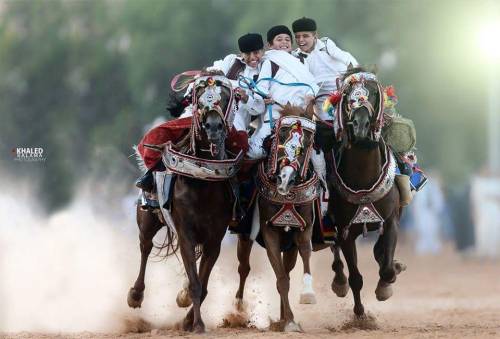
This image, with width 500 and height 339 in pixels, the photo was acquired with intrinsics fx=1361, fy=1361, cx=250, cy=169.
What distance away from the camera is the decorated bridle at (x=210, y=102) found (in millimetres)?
11820

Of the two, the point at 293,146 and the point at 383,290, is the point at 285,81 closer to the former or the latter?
the point at 293,146

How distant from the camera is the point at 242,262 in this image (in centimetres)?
1438

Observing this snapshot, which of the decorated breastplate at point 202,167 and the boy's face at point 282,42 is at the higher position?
the boy's face at point 282,42

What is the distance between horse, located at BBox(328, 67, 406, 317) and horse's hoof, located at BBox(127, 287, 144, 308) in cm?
236

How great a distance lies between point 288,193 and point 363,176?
0.92m

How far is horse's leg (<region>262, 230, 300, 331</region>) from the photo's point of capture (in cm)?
1214

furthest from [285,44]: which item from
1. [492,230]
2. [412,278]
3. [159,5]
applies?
[159,5]

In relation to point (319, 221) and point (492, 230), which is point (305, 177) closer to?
point (319, 221)

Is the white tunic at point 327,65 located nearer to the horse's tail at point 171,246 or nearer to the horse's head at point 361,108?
the horse's head at point 361,108

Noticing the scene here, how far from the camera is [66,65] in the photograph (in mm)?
40000

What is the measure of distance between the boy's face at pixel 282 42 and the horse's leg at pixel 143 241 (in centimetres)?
233

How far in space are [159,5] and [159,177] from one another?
103 feet

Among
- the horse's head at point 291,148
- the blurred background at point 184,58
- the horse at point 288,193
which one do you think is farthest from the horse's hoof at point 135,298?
the blurred background at point 184,58

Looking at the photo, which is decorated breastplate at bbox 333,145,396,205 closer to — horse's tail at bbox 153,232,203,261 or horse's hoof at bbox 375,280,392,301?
horse's hoof at bbox 375,280,392,301
